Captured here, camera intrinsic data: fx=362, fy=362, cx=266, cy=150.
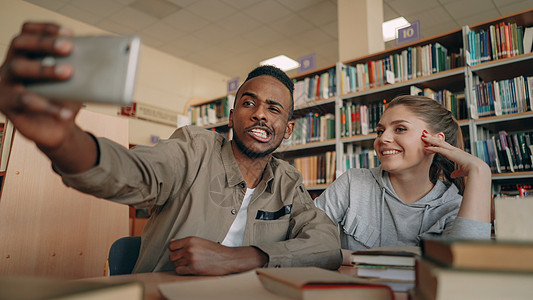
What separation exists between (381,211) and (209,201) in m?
0.74

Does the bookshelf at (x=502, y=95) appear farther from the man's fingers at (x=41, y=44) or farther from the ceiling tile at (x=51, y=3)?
the ceiling tile at (x=51, y=3)

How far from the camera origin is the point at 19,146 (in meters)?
1.60

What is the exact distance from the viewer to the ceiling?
4.47 m

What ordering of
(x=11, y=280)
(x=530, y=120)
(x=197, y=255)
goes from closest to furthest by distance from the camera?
1. (x=11, y=280)
2. (x=197, y=255)
3. (x=530, y=120)

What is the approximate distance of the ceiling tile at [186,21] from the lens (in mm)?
4805

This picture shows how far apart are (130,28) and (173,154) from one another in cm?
481

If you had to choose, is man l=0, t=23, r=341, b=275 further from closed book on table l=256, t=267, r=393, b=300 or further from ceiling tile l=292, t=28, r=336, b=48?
ceiling tile l=292, t=28, r=336, b=48

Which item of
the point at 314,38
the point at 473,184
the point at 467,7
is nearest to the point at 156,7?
the point at 314,38

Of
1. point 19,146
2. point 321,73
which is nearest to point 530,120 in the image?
point 321,73

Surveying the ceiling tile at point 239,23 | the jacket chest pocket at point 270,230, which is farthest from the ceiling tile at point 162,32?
the jacket chest pocket at point 270,230

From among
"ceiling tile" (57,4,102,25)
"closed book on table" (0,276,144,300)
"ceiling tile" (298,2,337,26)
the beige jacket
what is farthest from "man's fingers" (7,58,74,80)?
"ceiling tile" (57,4,102,25)

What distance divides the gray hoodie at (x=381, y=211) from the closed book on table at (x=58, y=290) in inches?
43.8

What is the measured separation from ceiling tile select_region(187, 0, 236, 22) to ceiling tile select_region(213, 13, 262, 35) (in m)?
0.10

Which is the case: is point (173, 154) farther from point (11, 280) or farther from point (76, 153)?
point (11, 280)
